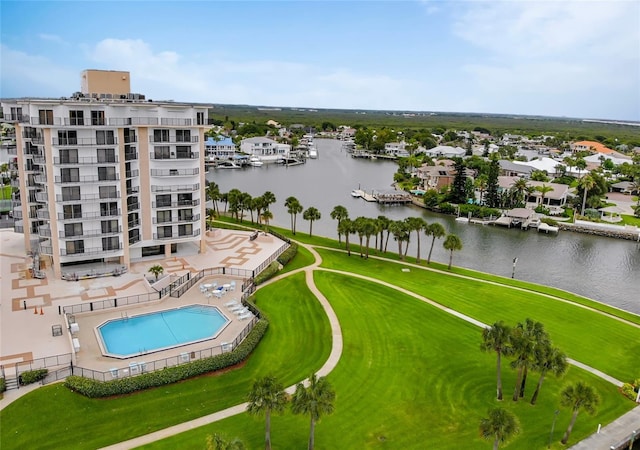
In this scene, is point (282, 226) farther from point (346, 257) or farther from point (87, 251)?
point (87, 251)

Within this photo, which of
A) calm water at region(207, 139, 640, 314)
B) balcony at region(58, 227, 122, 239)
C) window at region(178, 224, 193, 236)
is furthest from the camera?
calm water at region(207, 139, 640, 314)

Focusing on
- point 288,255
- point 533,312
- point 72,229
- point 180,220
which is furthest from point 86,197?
point 533,312

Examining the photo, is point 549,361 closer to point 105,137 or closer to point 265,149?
point 105,137

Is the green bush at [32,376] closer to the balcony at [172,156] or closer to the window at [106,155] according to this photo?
the window at [106,155]

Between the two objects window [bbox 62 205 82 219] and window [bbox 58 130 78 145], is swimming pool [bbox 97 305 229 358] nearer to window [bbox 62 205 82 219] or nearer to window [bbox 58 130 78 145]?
window [bbox 62 205 82 219]

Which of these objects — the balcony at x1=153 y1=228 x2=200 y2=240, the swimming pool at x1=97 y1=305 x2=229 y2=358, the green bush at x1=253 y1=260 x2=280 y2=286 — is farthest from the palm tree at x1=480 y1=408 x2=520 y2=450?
the balcony at x1=153 y1=228 x2=200 y2=240

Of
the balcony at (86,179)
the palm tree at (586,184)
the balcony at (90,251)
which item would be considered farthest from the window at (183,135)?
the palm tree at (586,184)
